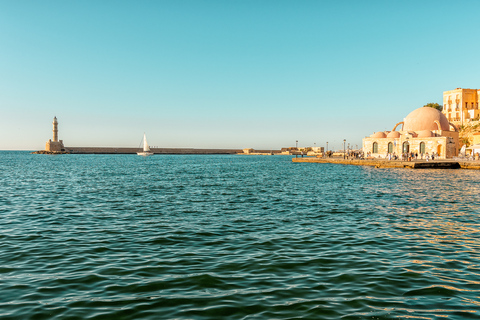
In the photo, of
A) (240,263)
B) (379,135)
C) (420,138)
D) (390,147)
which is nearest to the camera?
(240,263)

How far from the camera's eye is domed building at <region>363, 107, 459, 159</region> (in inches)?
2359

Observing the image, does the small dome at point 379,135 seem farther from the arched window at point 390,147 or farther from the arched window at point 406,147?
the arched window at point 406,147

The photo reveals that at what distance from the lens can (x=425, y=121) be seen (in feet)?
212

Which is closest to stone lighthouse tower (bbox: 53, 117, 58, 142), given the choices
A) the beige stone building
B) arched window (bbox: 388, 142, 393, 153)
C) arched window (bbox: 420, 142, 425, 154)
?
arched window (bbox: 388, 142, 393, 153)

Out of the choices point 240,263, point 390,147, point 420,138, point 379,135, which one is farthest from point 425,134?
point 240,263

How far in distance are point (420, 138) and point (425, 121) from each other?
5455mm

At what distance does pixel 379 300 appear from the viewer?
6715mm

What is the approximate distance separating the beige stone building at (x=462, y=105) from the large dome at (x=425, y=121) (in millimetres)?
41450

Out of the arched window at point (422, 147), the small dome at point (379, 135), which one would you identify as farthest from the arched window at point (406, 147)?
the small dome at point (379, 135)

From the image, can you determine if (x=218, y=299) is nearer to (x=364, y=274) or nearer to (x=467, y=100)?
(x=364, y=274)

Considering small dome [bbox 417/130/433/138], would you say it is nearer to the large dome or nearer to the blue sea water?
the large dome

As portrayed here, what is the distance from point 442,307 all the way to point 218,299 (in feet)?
13.3

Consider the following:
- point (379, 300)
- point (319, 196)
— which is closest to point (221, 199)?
point (319, 196)

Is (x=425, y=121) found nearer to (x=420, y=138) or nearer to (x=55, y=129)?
(x=420, y=138)
